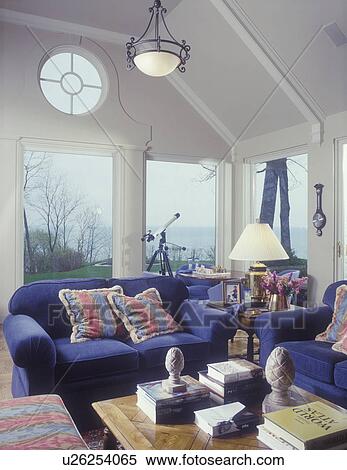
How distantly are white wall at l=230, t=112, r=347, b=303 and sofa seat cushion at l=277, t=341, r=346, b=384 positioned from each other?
130cm

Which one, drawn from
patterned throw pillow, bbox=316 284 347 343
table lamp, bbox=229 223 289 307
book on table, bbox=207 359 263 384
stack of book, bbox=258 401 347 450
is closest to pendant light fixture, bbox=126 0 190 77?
table lamp, bbox=229 223 289 307

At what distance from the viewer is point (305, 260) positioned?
3514mm

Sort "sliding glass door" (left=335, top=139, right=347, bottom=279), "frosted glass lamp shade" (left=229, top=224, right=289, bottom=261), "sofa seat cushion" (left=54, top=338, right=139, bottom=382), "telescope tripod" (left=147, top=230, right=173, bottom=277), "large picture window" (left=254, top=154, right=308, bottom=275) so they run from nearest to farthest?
"sofa seat cushion" (left=54, top=338, right=139, bottom=382), "frosted glass lamp shade" (left=229, top=224, right=289, bottom=261), "telescope tripod" (left=147, top=230, right=173, bottom=277), "sliding glass door" (left=335, top=139, right=347, bottom=279), "large picture window" (left=254, top=154, right=308, bottom=275)

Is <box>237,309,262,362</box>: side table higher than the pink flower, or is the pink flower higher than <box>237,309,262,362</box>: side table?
the pink flower

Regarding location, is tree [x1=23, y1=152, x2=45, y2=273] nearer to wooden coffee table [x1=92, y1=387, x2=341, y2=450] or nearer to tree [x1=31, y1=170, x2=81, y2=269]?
tree [x1=31, y1=170, x2=81, y2=269]

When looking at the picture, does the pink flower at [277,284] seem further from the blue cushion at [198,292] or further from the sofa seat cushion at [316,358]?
the blue cushion at [198,292]

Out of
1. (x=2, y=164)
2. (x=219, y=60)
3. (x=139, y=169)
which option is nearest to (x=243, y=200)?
(x=139, y=169)

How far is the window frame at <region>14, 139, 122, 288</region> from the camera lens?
2.59m

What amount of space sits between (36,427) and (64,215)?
5.07ft

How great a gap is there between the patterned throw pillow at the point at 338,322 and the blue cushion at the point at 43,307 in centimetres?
144

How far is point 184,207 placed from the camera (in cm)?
295

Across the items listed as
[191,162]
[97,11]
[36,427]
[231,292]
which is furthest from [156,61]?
[36,427]

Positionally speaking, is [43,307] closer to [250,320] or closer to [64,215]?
[64,215]

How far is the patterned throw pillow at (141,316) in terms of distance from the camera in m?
2.23
